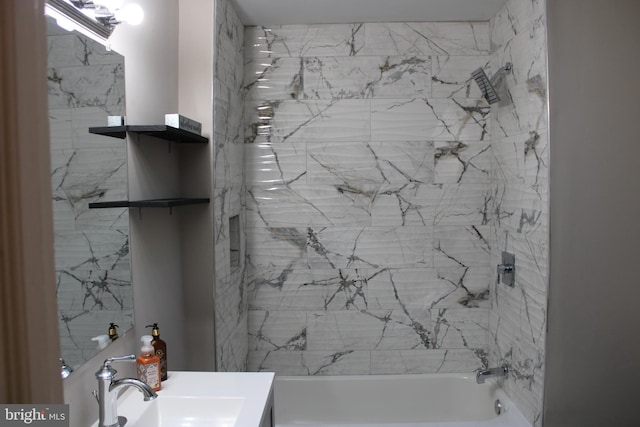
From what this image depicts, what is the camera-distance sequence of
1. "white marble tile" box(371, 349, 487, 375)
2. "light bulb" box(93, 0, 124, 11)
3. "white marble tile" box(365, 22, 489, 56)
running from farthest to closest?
1. "white marble tile" box(371, 349, 487, 375)
2. "white marble tile" box(365, 22, 489, 56)
3. "light bulb" box(93, 0, 124, 11)

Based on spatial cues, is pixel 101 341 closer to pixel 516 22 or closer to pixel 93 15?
pixel 93 15

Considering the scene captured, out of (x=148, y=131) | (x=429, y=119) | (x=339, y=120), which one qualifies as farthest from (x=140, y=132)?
(x=429, y=119)

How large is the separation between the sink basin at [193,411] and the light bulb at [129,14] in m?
1.31

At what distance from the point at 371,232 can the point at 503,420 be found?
4.22ft

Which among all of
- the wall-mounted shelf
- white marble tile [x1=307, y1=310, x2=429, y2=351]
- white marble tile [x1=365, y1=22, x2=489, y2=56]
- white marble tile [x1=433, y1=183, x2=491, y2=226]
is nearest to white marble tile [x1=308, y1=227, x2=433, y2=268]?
white marble tile [x1=433, y1=183, x2=491, y2=226]

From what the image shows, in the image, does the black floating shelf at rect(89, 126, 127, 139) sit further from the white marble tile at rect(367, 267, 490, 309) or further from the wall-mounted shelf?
the white marble tile at rect(367, 267, 490, 309)

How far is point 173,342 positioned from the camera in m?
1.88

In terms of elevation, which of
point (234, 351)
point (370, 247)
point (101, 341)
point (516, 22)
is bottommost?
point (234, 351)

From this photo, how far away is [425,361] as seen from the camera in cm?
260

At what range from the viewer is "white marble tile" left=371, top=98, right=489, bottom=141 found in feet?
8.29

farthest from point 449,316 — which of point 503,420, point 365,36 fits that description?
point 365,36

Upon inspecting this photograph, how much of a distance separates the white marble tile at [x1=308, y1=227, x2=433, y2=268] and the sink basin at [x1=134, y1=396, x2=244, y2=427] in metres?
1.33

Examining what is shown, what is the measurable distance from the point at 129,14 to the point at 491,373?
2559mm

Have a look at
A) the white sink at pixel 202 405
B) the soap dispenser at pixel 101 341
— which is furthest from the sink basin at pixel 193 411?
the soap dispenser at pixel 101 341
